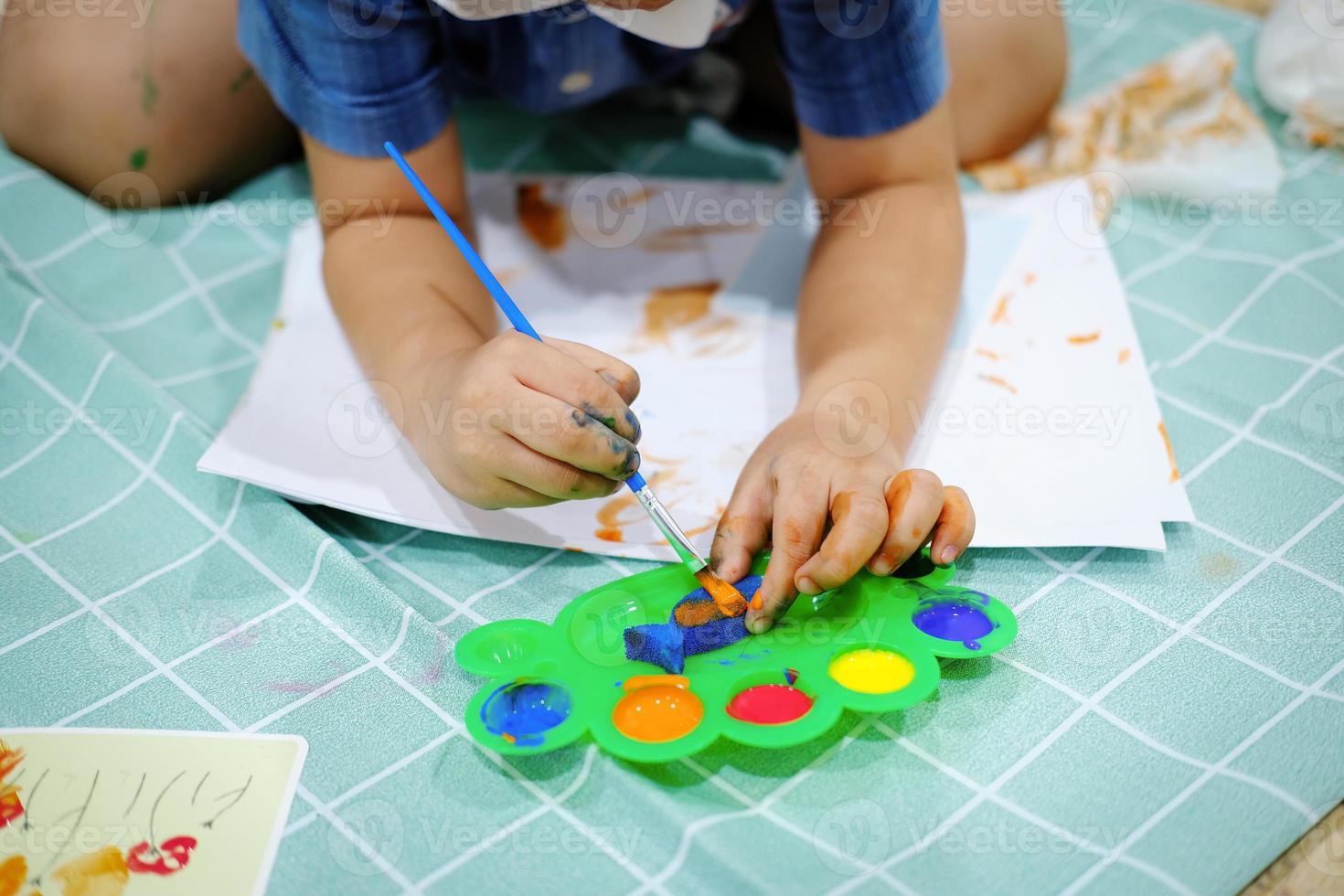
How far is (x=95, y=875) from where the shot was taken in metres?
0.51

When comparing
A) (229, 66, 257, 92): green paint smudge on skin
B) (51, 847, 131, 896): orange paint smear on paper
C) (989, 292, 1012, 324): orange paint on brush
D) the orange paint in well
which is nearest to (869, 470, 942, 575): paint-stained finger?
the orange paint in well

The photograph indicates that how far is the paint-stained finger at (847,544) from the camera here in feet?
1.85

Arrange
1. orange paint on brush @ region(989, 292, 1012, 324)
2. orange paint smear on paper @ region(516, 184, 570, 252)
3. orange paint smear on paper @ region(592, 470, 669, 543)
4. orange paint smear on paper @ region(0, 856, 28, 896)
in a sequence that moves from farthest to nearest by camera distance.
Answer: orange paint smear on paper @ region(516, 184, 570, 252) → orange paint on brush @ region(989, 292, 1012, 324) → orange paint smear on paper @ region(592, 470, 669, 543) → orange paint smear on paper @ region(0, 856, 28, 896)

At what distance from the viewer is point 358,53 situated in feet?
2.33

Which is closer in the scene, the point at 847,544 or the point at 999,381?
the point at 847,544

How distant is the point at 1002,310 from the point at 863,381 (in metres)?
0.19

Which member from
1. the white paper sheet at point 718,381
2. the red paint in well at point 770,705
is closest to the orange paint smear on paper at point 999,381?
the white paper sheet at point 718,381

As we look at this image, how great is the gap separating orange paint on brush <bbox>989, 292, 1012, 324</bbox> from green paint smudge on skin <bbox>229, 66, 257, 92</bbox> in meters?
0.61

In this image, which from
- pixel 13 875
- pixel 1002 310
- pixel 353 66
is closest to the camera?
pixel 13 875

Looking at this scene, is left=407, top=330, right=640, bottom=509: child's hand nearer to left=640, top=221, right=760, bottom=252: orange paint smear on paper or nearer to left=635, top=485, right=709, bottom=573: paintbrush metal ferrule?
left=635, top=485, right=709, bottom=573: paintbrush metal ferrule

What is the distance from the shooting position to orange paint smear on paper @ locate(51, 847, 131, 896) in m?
0.50

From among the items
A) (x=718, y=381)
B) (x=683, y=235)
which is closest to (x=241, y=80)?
(x=683, y=235)

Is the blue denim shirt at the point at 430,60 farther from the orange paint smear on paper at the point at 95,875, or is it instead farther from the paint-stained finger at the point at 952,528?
the orange paint smear on paper at the point at 95,875

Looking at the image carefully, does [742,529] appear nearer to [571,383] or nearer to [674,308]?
[571,383]
